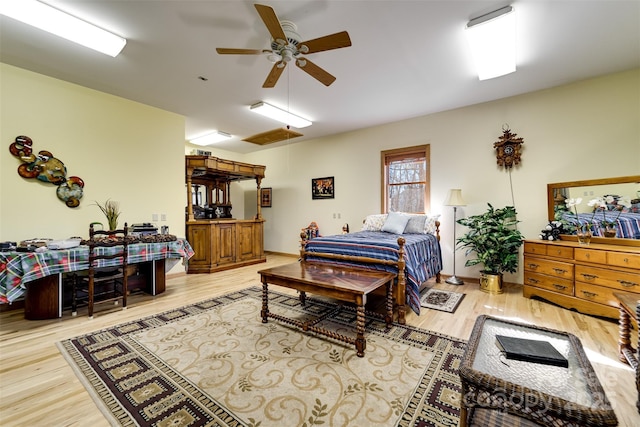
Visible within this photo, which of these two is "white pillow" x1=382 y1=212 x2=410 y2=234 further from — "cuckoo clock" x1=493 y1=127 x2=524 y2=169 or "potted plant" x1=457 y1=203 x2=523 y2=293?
"cuckoo clock" x1=493 y1=127 x2=524 y2=169

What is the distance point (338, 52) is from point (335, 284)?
245 centimetres

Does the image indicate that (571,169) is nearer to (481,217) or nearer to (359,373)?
(481,217)

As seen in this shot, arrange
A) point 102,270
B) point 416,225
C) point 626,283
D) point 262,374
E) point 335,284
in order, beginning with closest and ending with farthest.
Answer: point 262,374
point 335,284
point 626,283
point 102,270
point 416,225

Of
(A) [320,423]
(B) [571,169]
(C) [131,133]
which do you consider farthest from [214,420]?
(B) [571,169]

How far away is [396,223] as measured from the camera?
4.17 metres

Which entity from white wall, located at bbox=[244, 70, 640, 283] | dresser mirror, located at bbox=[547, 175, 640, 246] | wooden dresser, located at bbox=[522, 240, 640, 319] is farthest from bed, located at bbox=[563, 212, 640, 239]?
white wall, located at bbox=[244, 70, 640, 283]

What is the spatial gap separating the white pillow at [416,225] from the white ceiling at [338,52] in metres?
1.89

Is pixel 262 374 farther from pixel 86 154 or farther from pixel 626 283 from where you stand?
pixel 86 154

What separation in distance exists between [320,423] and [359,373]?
514 millimetres

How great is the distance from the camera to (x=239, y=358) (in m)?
2.05

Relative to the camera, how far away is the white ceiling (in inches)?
86.5

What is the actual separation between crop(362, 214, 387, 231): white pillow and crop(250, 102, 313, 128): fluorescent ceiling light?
224 cm

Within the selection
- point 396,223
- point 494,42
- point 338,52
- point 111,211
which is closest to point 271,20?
point 338,52

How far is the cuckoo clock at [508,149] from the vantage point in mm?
3871
